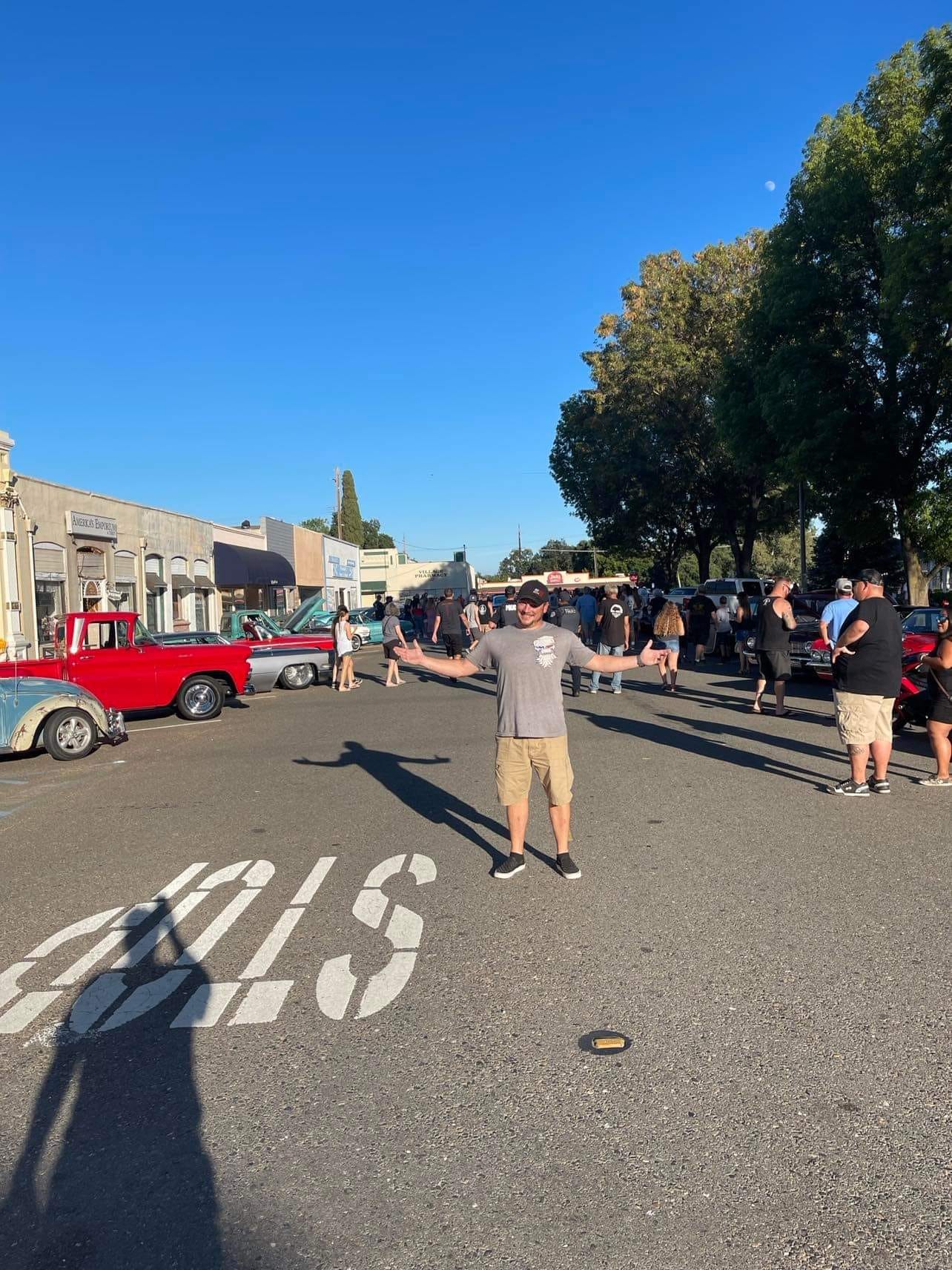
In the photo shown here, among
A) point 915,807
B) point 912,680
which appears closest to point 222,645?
point 912,680

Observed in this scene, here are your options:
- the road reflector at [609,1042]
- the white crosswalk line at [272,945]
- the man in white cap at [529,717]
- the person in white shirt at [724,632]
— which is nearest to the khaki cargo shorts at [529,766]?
the man in white cap at [529,717]

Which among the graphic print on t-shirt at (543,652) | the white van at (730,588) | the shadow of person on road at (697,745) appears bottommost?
the shadow of person on road at (697,745)

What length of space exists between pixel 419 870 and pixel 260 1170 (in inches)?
130

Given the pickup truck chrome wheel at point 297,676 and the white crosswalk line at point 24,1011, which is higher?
the pickup truck chrome wheel at point 297,676

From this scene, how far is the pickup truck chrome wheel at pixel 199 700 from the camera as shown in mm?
15430

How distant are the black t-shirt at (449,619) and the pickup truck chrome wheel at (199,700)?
613 cm

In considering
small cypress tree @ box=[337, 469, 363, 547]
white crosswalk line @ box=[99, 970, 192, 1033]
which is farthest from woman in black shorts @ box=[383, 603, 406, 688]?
small cypress tree @ box=[337, 469, 363, 547]

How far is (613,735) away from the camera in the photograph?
12.0 m

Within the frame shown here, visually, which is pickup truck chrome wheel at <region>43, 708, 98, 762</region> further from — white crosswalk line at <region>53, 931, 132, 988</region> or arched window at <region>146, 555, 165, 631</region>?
arched window at <region>146, 555, 165, 631</region>

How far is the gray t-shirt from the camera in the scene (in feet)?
20.4

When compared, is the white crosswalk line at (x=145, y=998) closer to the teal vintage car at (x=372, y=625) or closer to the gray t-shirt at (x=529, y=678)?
the gray t-shirt at (x=529, y=678)

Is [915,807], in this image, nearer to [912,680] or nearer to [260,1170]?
[912,680]

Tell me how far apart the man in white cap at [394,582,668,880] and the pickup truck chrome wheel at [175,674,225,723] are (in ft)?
32.5

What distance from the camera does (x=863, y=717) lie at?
8.10 metres
